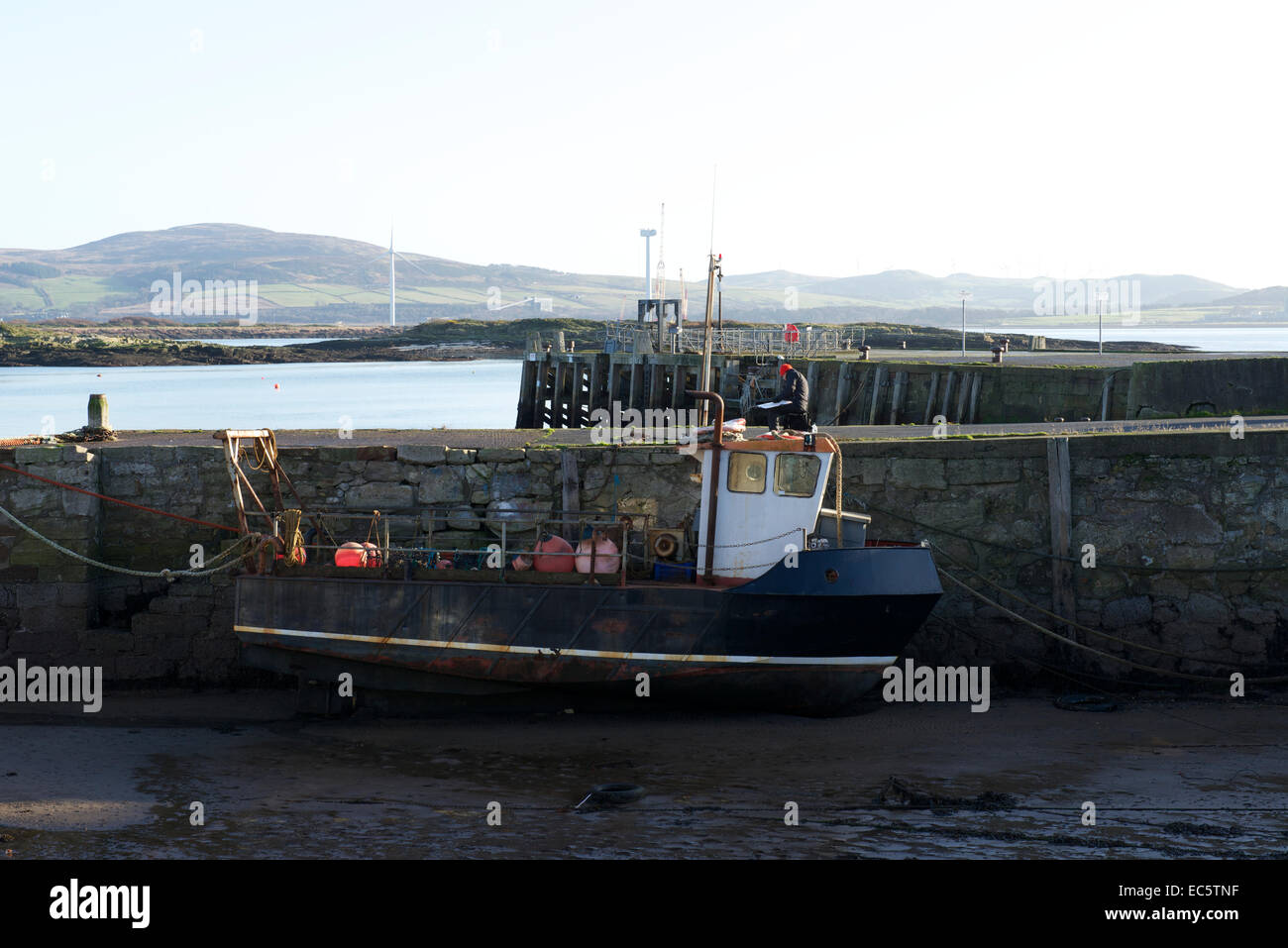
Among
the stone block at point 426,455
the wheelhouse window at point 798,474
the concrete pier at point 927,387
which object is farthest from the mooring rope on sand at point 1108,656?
the concrete pier at point 927,387

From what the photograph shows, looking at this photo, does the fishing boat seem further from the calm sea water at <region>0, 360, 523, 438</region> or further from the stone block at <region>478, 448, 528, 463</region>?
the calm sea water at <region>0, 360, 523, 438</region>

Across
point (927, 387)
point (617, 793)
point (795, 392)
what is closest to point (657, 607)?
point (617, 793)

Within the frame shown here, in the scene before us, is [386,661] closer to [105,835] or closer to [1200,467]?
[105,835]

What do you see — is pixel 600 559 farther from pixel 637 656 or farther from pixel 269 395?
pixel 269 395

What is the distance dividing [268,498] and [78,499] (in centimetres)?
187

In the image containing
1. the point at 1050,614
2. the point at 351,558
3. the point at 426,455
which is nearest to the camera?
the point at 351,558

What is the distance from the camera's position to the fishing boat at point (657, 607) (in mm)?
10781

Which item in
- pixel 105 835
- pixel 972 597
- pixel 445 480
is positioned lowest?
pixel 105 835

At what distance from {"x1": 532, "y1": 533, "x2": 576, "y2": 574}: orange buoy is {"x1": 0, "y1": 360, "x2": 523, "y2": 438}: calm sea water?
22250mm

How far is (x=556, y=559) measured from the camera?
36.8 feet

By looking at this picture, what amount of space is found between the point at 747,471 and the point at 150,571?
6.38 metres
